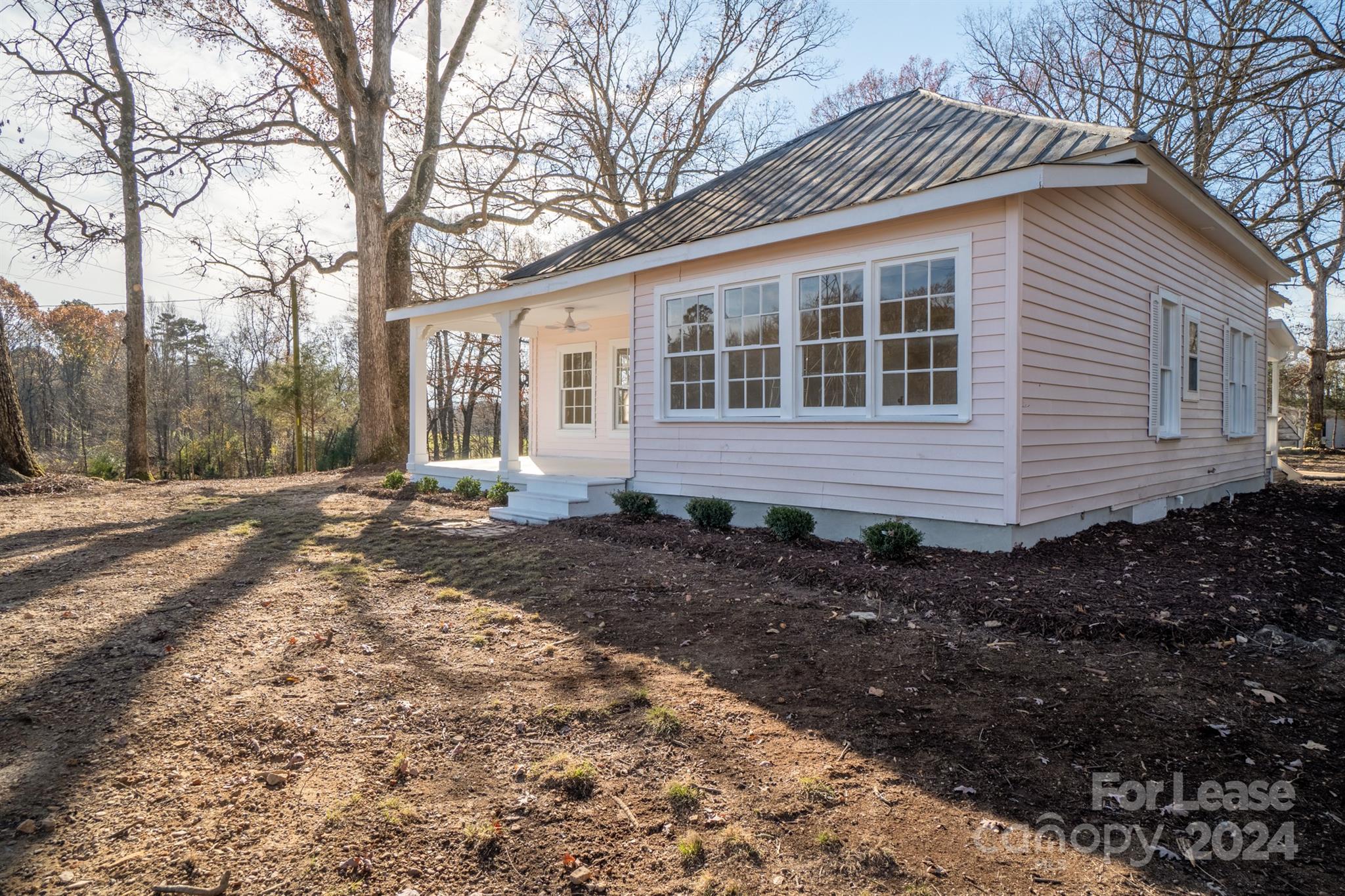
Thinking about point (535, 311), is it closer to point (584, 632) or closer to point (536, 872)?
point (584, 632)

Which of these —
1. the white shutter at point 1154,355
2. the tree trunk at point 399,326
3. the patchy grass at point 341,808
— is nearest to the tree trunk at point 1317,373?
the white shutter at point 1154,355

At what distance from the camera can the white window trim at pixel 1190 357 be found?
8492 millimetres

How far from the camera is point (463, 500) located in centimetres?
1002

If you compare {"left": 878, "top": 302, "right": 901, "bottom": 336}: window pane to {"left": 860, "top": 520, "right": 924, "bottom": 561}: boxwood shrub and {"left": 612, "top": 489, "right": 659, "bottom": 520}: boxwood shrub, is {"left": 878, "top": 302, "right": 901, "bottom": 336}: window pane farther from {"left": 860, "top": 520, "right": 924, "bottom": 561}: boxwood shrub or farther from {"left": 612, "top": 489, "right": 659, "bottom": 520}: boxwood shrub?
{"left": 612, "top": 489, "right": 659, "bottom": 520}: boxwood shrub

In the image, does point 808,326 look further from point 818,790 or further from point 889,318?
point 818,790

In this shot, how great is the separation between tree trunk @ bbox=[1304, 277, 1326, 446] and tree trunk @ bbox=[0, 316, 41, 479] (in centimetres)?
3149

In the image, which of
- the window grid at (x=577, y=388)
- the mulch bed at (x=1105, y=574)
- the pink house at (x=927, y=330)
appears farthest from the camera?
the window grid at (x=577, y=388)

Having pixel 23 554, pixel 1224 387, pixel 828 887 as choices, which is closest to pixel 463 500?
pixel 23 554

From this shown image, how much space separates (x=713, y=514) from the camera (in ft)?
A: 23.5

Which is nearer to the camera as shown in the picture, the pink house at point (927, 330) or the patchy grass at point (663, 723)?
the patchy grass at point (663, 723)

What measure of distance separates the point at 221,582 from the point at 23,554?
7.84 feet

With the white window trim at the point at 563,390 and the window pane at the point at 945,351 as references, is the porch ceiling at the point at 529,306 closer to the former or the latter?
the white window trim at the point at 563,390

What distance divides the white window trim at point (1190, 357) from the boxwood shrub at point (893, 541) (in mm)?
5210

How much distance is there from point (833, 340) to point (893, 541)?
206 centimetres
